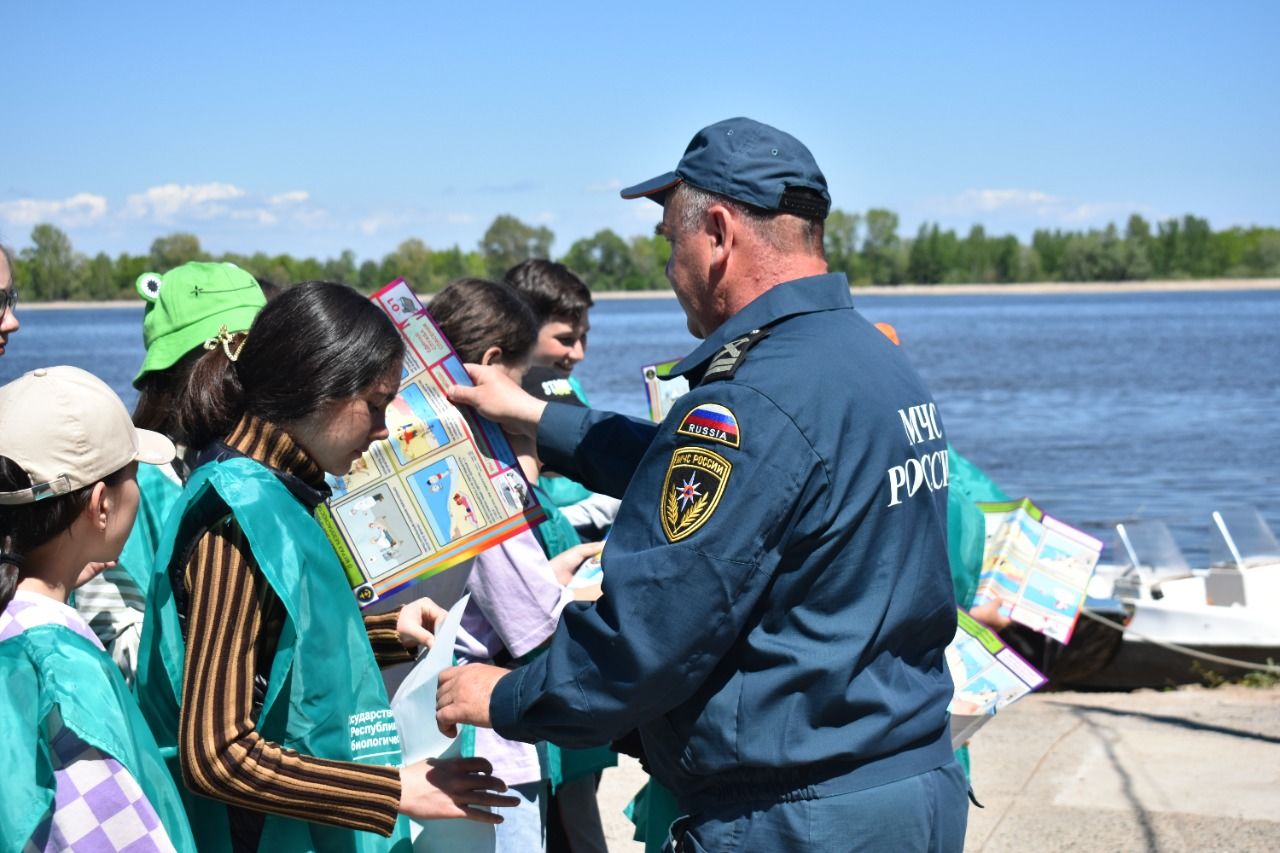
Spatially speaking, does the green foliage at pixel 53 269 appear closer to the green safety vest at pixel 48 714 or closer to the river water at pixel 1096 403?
the river water at pixel 1096 403

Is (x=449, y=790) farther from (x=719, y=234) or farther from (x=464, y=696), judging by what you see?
(x=719, y=234)

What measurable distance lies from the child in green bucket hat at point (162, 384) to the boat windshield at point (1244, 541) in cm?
800

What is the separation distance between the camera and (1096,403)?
38.7 meters

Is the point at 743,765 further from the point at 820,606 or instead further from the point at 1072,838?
the point at 1072,838

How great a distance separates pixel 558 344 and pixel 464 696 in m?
3.28

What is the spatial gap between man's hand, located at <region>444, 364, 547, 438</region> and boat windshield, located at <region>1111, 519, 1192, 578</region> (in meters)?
8.08

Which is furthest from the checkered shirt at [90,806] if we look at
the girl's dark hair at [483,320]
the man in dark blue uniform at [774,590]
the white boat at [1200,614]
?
the white boat at [1200,614]

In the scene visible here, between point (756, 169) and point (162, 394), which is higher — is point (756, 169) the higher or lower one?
the higher one

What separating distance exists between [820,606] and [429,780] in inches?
32.6

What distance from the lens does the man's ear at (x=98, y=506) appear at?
2289 mm

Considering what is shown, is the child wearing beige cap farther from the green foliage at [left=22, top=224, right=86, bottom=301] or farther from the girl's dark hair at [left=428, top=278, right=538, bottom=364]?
the green foliage at [left=22, top=224, right=86, bottom=301]

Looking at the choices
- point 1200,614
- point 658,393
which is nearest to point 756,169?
point 658,393

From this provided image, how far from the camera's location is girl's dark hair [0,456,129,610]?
2.21 m

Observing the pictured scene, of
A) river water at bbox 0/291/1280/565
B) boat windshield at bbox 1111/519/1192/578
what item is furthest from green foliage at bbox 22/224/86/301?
boat windshield at bbox 1111/519/1192/578
